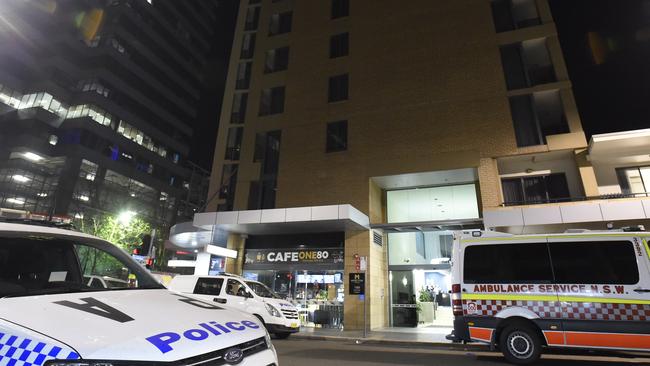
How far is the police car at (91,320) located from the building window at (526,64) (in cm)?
1940

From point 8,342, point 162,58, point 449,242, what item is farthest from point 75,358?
point 162,58

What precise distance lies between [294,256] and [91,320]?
16.7m

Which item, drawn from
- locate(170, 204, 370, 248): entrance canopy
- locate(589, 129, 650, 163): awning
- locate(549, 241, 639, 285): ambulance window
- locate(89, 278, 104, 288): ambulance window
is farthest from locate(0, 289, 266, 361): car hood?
locate(589, 129, 650, 163): awning

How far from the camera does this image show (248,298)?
12359 mm

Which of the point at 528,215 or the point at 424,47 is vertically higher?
the point at 424,47

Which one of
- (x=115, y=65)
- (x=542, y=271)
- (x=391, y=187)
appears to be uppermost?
(x=115, y=65)

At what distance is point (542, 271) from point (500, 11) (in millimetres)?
17641

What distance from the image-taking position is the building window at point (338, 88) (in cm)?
2222

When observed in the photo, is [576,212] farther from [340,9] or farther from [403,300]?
[340,9]

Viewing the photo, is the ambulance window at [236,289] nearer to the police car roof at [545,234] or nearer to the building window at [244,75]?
the police car roof at [545,234]

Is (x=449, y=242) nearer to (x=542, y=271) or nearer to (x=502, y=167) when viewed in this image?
(x=502, y=167)

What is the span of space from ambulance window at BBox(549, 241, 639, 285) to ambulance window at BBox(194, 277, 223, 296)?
10.0 m

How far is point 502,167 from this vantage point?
17.9 m

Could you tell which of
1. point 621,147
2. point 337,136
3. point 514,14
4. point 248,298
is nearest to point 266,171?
point 337,136
